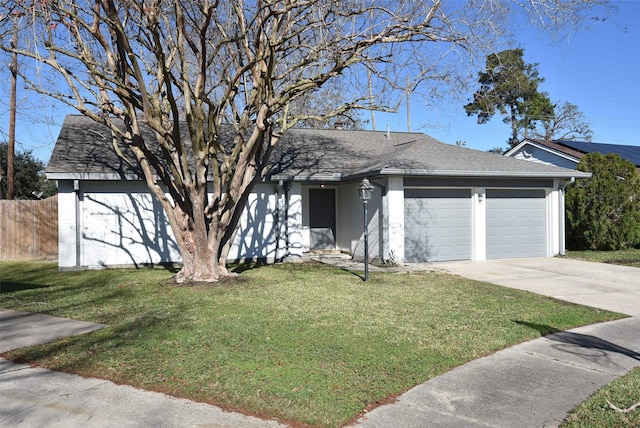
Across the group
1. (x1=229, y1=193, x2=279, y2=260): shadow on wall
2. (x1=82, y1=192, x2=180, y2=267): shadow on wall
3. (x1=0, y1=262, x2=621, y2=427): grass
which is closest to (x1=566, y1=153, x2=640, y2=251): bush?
(x1=0, y1=262, x2=621, y2=427): grass

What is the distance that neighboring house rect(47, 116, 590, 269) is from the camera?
43.0ft

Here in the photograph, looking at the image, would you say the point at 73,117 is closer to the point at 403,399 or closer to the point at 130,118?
the point at 130,118

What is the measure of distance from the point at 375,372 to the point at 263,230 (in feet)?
32.9

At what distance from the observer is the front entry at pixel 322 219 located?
650 inches

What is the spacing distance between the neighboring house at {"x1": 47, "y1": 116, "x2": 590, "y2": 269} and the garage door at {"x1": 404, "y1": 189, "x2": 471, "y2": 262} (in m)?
0.03

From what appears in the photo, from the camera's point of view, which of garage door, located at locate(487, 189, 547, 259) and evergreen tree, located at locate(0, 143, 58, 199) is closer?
garage door, located at locate(487, 189, 547, 259)

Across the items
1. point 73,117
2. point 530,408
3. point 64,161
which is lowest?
point 530,408

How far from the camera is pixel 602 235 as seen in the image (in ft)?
53.6

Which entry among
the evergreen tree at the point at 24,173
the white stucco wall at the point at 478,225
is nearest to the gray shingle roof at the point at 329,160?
the white stucco wall at the point at 478,225

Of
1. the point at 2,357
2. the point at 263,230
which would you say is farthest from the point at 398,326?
the point at 263,230

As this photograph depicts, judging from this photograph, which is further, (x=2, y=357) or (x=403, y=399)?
(x=2, y=357)

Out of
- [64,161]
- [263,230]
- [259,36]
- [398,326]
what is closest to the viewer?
[398,326]

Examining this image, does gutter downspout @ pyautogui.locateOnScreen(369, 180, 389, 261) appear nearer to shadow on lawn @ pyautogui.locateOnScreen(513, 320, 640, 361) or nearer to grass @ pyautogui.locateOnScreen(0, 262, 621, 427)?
grass @ pyautogui.locateOnScreen(0, 262, 621, 427)

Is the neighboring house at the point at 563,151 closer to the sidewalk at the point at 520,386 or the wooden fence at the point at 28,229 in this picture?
the sidewalk at the point at 520,386
